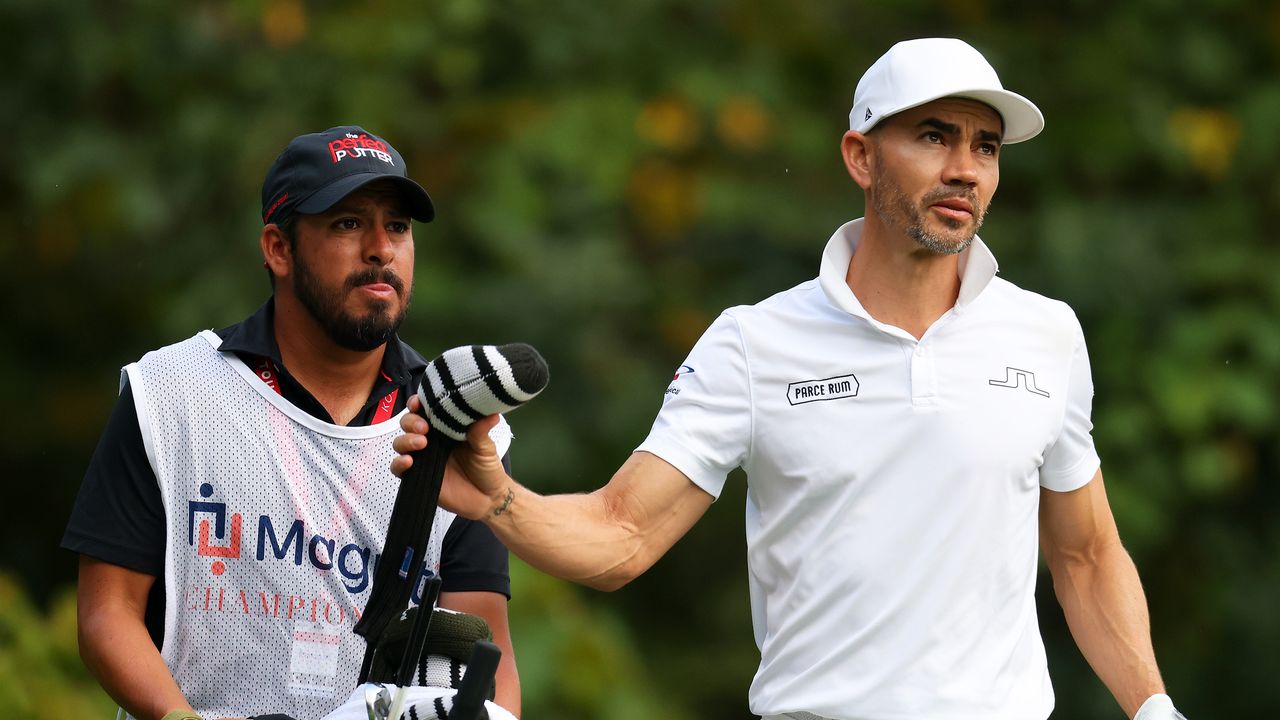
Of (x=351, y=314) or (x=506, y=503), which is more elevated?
(x=351, y=314)

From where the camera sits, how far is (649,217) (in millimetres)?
10219

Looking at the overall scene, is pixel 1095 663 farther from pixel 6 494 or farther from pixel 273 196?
pixel 6 494

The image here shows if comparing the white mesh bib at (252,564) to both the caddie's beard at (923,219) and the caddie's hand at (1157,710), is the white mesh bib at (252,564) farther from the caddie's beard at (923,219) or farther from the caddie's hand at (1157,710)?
the caddie's hand at (1157,710)

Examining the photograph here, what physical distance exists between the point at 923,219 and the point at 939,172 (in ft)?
0.35

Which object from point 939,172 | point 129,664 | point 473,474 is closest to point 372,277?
point 473,474

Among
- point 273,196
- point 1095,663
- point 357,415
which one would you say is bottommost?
point 1095,663

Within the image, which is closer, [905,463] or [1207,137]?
[905,463]

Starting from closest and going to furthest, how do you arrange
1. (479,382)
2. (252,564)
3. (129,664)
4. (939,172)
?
(479,382)
(129,664)
(252,564)
(939,172)

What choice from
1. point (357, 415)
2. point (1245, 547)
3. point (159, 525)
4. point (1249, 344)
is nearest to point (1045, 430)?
point (357, 415)

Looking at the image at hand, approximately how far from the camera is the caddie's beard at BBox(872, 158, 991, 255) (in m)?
4.47

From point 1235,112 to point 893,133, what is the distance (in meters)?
6.36

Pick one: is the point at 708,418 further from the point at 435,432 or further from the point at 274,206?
the point at 274,206

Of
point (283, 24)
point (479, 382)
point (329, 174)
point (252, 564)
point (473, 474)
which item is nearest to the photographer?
point (479, 382)

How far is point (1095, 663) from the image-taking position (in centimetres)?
468
